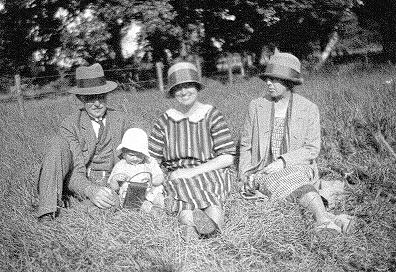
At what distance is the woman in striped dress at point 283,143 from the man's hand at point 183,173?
531 mm

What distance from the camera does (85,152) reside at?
3.46 meters

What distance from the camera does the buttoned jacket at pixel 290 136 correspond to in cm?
328

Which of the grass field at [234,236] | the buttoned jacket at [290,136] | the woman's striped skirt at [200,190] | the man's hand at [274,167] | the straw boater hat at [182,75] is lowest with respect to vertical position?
the grass field at [234,236]

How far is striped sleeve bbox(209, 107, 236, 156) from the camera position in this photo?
317 cm

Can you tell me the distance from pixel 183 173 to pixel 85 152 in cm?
95

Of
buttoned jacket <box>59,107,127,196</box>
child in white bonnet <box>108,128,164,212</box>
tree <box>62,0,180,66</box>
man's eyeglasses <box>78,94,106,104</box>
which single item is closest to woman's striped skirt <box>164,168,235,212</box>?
child in white bonnet <box>108,128,164,212</box>

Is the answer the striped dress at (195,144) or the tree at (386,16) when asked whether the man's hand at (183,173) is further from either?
the tree at (386,16)

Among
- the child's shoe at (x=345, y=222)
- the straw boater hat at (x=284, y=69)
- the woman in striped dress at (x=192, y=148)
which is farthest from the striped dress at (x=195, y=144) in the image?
the child's shoe at (x=345, y=222)

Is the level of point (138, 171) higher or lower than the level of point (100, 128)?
lower

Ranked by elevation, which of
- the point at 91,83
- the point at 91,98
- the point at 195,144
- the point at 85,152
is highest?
the point at 91,83

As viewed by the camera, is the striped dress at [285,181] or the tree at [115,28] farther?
the tree at [115,28]

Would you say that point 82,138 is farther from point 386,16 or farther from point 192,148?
point 386,16

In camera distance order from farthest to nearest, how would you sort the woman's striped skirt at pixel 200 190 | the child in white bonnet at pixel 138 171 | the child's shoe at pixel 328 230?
the child in white bonnet at pixel 138 171
the woman's striped skirt at pixel 200 190
the child's shoe at pixel 328 230

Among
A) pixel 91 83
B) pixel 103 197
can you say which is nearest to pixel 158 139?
pixel 103 197
